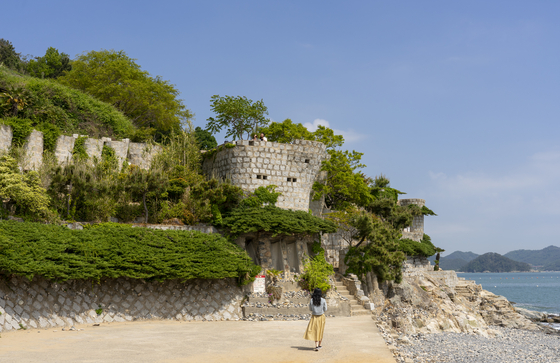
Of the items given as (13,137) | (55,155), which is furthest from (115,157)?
(13,137)

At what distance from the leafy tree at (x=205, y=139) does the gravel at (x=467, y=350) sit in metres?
19.9

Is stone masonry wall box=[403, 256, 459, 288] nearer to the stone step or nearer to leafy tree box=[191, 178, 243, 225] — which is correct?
the stone step

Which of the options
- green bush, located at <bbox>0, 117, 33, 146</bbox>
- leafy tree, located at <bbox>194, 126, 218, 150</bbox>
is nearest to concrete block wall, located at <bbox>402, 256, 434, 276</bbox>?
leafy tree, located at <bbox>194, 126, 218, 150</bbox>

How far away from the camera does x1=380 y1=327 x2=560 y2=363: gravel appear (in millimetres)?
12500

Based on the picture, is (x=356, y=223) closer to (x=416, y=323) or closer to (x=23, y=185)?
(x=416, y=323)

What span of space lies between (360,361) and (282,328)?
217 inches

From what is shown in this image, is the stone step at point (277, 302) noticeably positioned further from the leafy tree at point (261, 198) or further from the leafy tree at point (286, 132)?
the leafy tree at point (286, 132)

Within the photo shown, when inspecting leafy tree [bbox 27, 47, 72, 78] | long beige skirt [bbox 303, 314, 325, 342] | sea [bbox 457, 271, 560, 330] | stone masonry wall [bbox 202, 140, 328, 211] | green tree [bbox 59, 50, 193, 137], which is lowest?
sea [bbox 457, 271, 560, 330]

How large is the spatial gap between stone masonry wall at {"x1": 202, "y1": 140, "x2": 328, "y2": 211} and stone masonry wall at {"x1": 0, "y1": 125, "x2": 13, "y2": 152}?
31.7 ft

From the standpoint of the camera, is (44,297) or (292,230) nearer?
(44,297)

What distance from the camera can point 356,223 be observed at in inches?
968

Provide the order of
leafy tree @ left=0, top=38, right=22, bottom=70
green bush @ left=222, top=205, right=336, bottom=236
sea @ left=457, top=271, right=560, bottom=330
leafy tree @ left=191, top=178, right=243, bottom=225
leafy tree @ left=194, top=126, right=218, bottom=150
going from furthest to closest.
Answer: sea @ left=457, top=271, right=560, bottom=330 < leafy tree @ left=0, top=38, right=22, bottom=70 < leafy tree @ left=194, top=126, right=218, bottom=150 < leafy tree @ left=191, top=178, right=243, bottom=225 < green bush @ left=222, top=205, right=336, bottom=236

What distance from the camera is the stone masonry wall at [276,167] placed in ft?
72.5

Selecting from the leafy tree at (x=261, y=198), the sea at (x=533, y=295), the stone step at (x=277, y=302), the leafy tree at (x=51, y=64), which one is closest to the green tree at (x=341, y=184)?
the leafy tree at (x=261, y=198)
